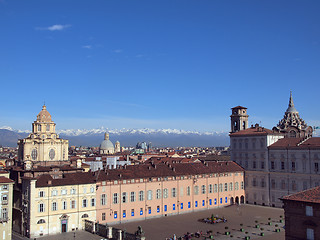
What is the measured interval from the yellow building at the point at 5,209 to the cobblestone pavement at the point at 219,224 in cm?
1551

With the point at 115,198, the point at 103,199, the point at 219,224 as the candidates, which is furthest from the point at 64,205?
the point at 219,224

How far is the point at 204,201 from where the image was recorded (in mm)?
71375

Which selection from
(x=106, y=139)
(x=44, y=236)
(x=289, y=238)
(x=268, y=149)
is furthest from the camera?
(x=106, y=139)

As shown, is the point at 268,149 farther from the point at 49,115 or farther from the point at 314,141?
the point at 49,115

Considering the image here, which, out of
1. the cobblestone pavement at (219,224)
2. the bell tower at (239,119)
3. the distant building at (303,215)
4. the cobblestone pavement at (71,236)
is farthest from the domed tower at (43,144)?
the distant building at (303,215)

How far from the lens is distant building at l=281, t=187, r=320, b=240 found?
37.4 metres

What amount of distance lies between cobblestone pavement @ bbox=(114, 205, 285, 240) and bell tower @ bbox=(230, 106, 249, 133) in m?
27.8

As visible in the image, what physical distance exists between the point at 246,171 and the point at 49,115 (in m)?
43.8

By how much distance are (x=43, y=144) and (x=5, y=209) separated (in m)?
29.0

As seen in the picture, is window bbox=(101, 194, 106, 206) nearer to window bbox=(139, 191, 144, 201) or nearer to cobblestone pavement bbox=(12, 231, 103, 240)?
cobblestone pavement bbox=(12, 231, 103, 240)

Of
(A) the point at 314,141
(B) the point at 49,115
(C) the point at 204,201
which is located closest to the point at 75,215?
(C) the point at 204,201

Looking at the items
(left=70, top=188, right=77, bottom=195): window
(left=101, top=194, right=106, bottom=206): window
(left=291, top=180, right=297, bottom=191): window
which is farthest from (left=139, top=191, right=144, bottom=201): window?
(left=291, top=180, right=297, bottom=191): window

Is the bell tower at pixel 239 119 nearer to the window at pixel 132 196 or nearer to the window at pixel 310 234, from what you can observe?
the window at pixel 132 196

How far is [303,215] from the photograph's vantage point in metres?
38.5
